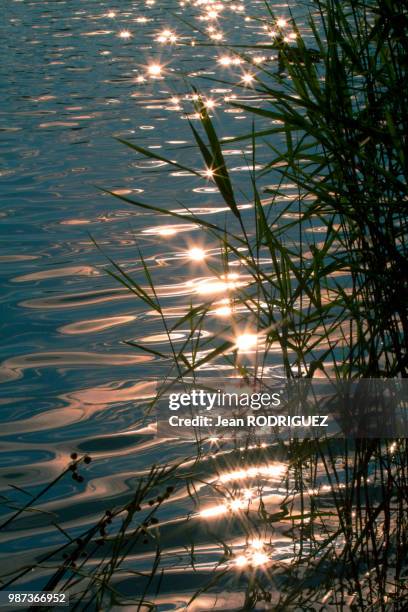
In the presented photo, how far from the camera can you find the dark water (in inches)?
160

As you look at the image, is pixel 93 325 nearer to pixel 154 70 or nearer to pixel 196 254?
Answer: pixel 196 254

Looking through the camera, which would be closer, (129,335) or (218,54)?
(129,335)

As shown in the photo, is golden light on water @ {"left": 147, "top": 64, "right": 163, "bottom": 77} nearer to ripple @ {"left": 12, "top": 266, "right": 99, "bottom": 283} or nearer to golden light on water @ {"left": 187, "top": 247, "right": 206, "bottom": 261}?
golden light on water @ {"left": 187, "top": 247, "right": 206, "bottom": 261}

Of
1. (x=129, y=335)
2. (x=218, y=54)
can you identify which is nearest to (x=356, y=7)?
(x=129, y=335)

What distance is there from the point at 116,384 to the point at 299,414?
1.78m

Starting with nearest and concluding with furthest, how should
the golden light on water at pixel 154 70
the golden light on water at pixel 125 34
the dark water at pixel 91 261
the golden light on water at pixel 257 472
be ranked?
the golden light on water at pixel 257 472 → the dark water at pixel 91 261 → the golden light on water at pixel 154 70 → the golden light on water at pixel 125 34

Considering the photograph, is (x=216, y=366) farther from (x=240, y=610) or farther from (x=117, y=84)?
(x=117, y=84)

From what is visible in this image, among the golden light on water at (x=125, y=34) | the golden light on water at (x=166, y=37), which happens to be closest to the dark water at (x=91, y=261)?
the golden light on water at (x=166, y=37)

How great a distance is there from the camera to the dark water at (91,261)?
160 inches

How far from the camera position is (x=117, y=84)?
503 inches

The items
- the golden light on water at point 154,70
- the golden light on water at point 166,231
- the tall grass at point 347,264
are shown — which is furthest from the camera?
the golden light on water at point 154,70

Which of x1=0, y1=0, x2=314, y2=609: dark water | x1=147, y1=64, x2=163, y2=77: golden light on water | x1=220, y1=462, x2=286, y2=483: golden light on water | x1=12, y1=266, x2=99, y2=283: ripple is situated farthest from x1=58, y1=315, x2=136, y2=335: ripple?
x1=147, y1=64, x2=163, y2=77: golden light on water

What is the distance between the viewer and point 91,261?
6.81 metres

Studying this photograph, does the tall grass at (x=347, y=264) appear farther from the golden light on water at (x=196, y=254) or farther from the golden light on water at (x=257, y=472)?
the golden light on water at (x=196, y=254)
